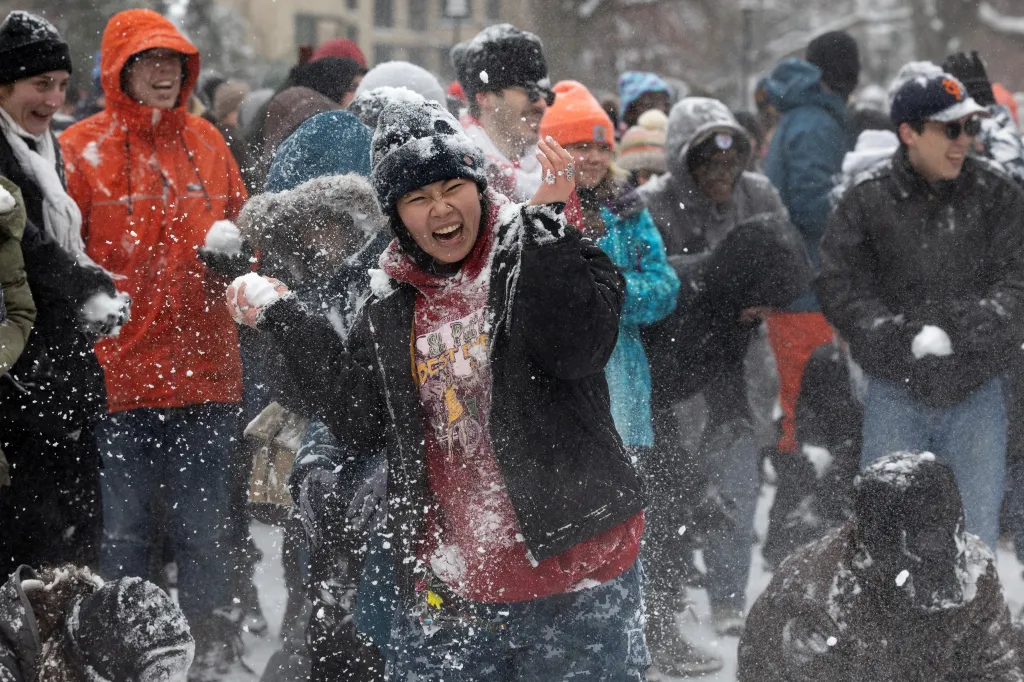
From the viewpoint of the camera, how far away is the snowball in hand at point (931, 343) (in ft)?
14.5

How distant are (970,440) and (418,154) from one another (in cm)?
262

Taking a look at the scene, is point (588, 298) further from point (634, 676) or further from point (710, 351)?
point (710, 351)

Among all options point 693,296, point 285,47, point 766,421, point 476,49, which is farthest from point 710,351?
point 285,47

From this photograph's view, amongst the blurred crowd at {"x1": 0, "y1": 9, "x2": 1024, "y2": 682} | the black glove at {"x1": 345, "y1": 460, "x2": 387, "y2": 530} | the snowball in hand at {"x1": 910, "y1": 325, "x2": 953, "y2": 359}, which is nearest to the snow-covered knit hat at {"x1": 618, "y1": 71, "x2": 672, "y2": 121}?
the blurred crowd at {"x1": 0, "y1": 9, "x2": 1024, "y2": 682}

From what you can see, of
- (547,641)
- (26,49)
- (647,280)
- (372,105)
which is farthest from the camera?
(647,280)

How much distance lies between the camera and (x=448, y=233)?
2.76 metres

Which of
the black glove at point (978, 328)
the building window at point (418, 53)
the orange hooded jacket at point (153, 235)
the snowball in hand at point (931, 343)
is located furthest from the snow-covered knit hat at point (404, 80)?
the building window at point (418, 53)

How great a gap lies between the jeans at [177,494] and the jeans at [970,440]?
7.80 ft

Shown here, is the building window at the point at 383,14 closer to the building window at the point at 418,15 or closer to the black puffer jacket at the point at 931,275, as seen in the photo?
the building window at the point at 418,15

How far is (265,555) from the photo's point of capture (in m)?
5.89

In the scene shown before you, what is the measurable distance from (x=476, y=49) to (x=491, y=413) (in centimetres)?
241

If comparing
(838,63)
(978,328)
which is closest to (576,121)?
(978,328)

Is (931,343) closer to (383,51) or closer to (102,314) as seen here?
(102,314)

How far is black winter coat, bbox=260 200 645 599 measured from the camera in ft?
8.32
